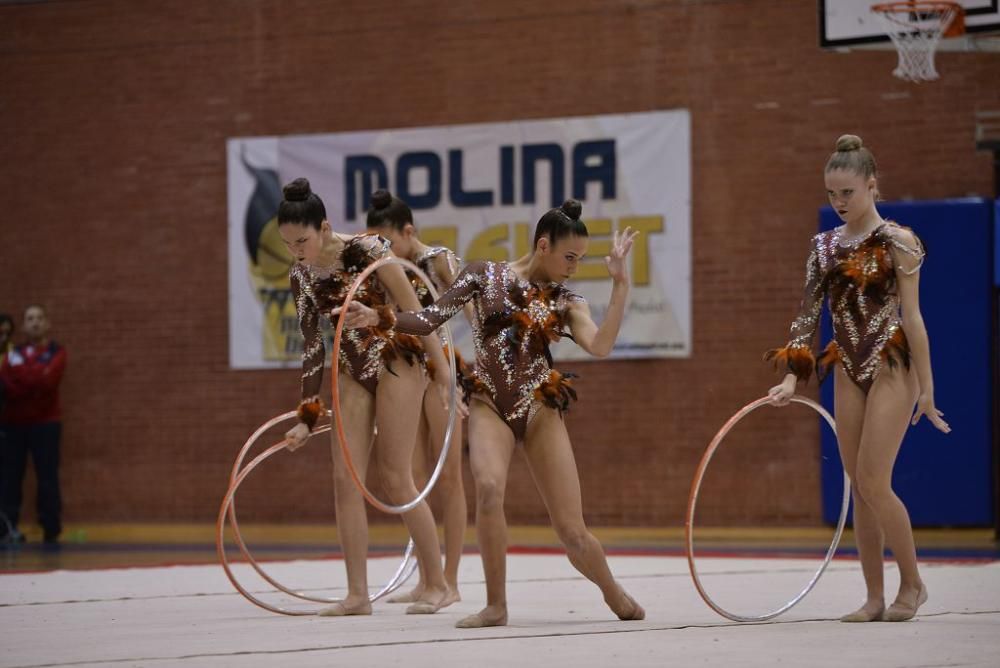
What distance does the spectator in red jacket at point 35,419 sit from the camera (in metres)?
11.3

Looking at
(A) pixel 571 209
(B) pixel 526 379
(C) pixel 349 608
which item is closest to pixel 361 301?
(B) pixel 526 379

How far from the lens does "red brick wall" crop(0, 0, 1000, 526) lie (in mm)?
10992

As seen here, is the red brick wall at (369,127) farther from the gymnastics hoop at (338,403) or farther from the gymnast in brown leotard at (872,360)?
the gymnast in brown leotard at (872,360)

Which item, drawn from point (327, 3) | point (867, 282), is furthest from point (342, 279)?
point (327, 3)

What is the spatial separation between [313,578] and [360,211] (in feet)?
17.2

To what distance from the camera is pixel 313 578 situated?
7289 mm

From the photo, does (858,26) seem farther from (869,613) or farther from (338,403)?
(338,403)

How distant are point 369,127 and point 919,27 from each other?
4.89 meters

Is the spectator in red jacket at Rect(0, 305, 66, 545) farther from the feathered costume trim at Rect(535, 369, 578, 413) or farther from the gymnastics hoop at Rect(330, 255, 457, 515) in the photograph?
the feathered costume trim at Rect(535, 369, 578, 413)

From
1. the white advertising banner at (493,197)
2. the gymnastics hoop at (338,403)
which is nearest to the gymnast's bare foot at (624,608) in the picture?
the gymnastics hoop at (338,403)

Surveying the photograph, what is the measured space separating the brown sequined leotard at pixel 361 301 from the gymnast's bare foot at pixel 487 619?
1143 mm

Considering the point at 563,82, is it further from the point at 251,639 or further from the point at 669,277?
the point at 251,639

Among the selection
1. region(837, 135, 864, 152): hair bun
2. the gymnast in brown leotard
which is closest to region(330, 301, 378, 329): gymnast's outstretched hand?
the gymnast in brown leotard

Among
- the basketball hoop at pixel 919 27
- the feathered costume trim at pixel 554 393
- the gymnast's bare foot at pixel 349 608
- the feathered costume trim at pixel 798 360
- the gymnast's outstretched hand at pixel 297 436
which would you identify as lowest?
the gymnast's bare foot at pixel 349 608
